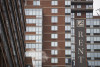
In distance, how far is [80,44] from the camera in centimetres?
9362

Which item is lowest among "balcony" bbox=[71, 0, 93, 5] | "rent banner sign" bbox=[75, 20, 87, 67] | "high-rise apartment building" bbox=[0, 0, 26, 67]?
"rent banner sign" bbox=[75, 20, 87, 67]

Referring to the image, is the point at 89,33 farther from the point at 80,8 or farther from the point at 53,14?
the point at 53,14

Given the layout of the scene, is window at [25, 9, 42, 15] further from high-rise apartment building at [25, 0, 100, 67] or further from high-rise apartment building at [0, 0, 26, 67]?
high-rise apartment building at [0, 0, 26, 67]

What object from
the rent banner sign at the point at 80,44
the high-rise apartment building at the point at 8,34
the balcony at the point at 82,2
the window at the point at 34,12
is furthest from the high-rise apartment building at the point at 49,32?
the high-rise apartment building at the point at 8,34

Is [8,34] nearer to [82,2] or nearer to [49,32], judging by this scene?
[49,32]

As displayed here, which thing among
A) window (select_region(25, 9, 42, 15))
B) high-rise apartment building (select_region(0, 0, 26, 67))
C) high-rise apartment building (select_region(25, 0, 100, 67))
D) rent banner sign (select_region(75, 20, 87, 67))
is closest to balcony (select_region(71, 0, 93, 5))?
rent banner sign (select_region(75, 20, 87, 67))

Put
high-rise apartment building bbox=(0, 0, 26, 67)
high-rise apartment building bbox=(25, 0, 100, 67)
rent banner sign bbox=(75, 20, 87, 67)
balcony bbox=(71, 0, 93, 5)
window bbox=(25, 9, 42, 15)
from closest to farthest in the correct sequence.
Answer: high-rise apartment building bbox=(0, 0, 26, 67), high-rise apartment building bbox=(25, 0, 100, 67), window bbox=(25, 9, 42, 15), rent banner sign bbox=(75, 20, 87, 67), balcony bbox=(71, 0, 93, 5)

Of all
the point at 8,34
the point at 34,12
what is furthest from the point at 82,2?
the point at 8,34

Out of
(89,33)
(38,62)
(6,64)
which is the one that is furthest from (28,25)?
(6,64)

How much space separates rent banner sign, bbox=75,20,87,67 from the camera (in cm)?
9294

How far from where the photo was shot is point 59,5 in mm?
75938

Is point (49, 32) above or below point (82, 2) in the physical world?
below

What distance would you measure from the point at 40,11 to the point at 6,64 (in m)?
47.6

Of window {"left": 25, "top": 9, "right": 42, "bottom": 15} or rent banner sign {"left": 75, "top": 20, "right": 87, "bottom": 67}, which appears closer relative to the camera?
window {"left": 25, "top": 9, "right": 42, "bottom": 15}
